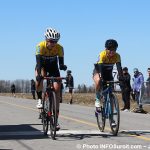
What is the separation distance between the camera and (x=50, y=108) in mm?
11516

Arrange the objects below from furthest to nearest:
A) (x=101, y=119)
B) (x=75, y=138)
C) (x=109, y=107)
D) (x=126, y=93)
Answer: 1. (x=126, y=93)
2. (x=101, y=119)
3. (x=109, y=107)
4. (x=75, y=138)

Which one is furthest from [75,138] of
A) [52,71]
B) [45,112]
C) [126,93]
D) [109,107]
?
[126,93]

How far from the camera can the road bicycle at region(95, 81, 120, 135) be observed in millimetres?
11773

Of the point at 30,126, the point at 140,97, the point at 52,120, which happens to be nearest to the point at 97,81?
the point at 52,120

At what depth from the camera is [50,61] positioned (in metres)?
11.8

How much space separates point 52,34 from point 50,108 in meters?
1.50

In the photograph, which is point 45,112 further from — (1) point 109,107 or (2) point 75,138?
(1) point 109,107

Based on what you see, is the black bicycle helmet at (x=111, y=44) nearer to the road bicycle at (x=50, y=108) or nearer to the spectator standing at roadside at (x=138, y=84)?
the road bicycle at (x=50, y=108)

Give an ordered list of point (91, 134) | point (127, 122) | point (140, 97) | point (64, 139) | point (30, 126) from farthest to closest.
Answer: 1. point (140, 97)
2. point (127, 122)
3. point (30, 126)
4. point (91, 134)
5. point (64, 139)

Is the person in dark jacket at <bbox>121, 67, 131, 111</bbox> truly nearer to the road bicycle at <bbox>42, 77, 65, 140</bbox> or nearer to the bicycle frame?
the bicycle frame

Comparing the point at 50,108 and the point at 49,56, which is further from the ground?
the point at 49,56

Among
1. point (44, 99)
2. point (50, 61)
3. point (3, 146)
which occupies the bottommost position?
point (3, 146)

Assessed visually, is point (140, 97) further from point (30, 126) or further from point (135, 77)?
point (30, 126)

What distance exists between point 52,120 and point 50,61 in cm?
126
